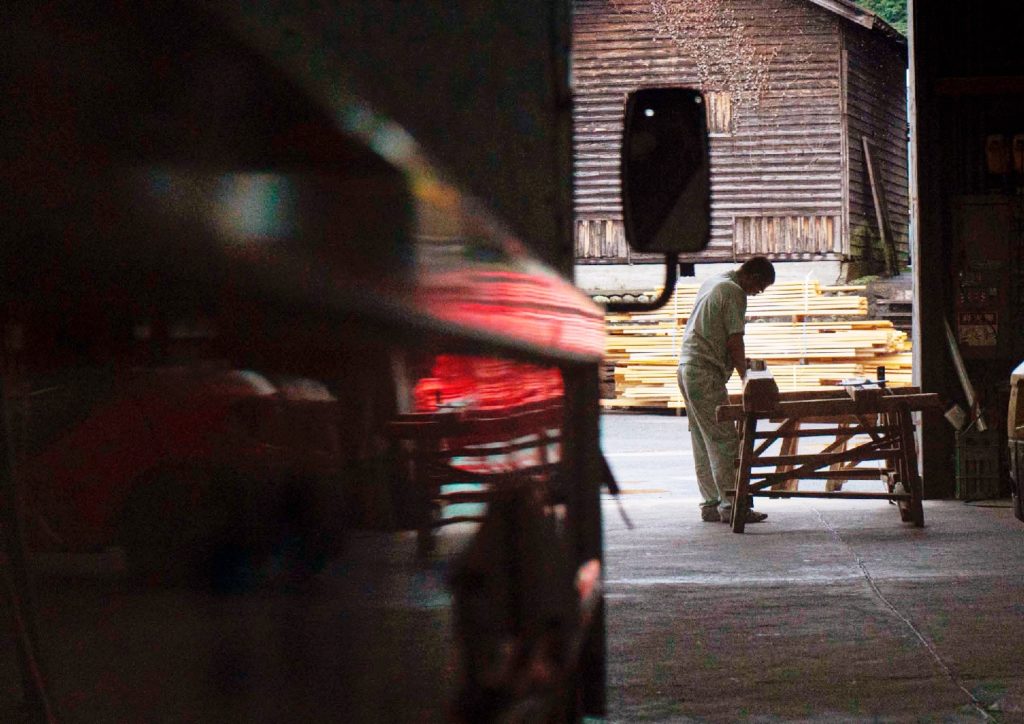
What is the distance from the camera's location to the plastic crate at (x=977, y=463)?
33.8ft

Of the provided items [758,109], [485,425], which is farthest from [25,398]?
[758,109]

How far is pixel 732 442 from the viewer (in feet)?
30.6

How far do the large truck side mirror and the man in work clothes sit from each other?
6329 mm

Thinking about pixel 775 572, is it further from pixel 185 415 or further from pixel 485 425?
pixel 185 415

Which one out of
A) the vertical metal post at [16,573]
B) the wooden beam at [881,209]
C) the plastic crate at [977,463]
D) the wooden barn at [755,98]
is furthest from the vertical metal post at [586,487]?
the wooden beam at [881,209]

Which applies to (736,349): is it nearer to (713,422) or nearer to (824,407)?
(713,422)

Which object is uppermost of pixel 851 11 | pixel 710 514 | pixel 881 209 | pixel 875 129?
pixel 851 11

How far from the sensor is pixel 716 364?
9.38m

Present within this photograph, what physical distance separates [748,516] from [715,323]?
1.30 meters

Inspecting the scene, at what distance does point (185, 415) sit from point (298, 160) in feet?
0.67

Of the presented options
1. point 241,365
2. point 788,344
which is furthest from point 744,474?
point 788,344

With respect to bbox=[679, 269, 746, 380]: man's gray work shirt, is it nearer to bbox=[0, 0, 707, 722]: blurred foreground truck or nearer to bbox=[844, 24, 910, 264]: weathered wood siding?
bbox=[0, 0, 707, 722]: blurred foreground truck

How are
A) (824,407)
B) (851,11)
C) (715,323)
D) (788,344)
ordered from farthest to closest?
1. (851,11)
2. (788,344)
3. (715,323)
4. (824,407)

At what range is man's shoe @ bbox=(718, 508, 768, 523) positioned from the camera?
9266 millimetres
